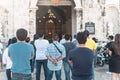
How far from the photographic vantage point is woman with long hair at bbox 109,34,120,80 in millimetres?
9631

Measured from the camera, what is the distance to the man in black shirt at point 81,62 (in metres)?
7.46

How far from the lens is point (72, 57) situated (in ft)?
24.8

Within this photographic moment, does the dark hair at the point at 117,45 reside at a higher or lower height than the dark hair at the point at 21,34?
lower

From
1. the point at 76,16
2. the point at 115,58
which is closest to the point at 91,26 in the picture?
the point at 76,16

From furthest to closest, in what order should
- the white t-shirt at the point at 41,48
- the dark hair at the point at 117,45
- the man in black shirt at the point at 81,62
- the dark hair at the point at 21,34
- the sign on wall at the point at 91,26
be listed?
the sign on wall at the point at 91,26
the white t-shirt at the point at 41,48
the dark hair at the point at 117,45
the dark hair at the point at 21,34
the man in black shirt at the point at 81,62

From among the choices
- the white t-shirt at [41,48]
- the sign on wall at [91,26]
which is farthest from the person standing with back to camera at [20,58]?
the sign on wall at [91,26]

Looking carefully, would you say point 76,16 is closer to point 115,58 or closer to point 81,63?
point 115,58

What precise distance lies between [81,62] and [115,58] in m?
2.52

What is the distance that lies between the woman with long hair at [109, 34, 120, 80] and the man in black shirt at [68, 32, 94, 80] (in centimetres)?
219

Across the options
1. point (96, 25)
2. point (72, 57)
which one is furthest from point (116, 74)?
point (96, 25)

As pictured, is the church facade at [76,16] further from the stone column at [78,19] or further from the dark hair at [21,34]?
the dark hair at [21,34]

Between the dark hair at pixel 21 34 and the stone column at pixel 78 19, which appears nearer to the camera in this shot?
the dark hair at pixel 21 34

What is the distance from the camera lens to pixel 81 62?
7.50 meters

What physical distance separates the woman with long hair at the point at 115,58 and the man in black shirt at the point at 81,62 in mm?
2187
